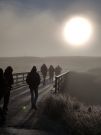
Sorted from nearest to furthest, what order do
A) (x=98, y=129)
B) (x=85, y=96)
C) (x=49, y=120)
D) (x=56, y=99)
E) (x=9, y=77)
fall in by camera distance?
(x=98, y=129) → (x=49, y=120) → (x=9, y=77) → (x=56, y=99) → (x=85, y=96)

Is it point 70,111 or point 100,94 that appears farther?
point 100,94

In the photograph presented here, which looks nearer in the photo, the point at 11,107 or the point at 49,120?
the point at 49,120

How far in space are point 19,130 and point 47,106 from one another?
3.91m

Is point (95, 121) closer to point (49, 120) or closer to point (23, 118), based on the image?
point (49, 120)

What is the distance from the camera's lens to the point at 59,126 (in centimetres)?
1177

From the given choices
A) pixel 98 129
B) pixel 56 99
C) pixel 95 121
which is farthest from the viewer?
pixel 56 99

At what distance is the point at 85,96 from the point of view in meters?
27.2

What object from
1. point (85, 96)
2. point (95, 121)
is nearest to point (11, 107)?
point (95, 121)

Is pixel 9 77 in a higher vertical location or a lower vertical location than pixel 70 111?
higher

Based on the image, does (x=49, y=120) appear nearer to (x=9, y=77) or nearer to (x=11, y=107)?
(x=9, y=77)

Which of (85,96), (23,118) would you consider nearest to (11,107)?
(23,118)

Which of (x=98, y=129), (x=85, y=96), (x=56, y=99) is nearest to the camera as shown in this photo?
(x=98, y=129)

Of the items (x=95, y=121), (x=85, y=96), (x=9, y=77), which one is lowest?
(x=85, y=96)

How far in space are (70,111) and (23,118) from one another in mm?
1841
